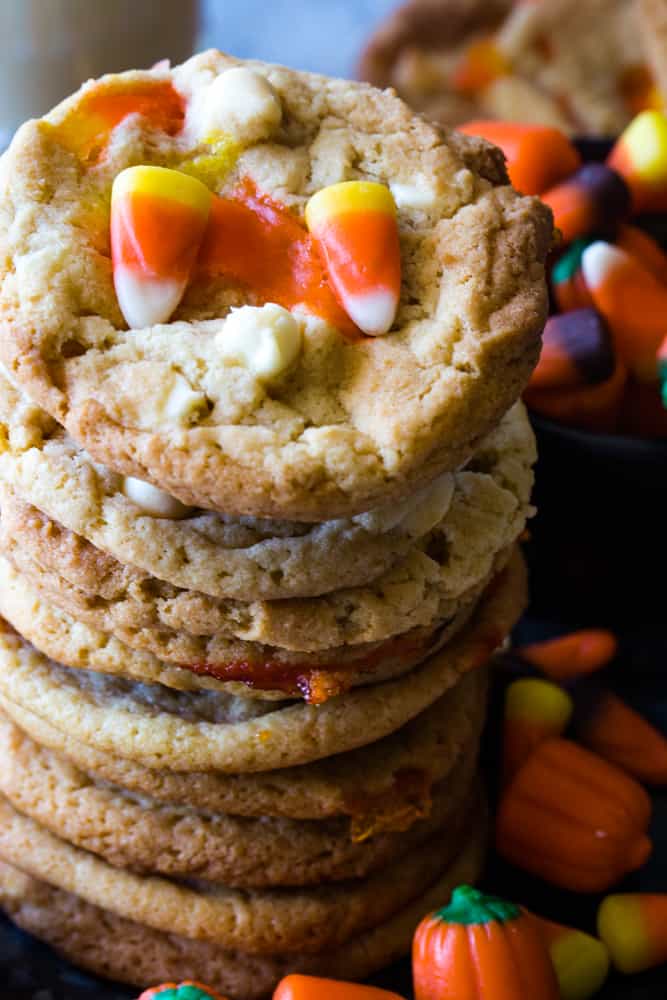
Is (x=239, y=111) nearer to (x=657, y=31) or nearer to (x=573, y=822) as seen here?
(x=573, y=822)

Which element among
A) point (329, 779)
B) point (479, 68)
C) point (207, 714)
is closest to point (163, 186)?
point (207, 714)

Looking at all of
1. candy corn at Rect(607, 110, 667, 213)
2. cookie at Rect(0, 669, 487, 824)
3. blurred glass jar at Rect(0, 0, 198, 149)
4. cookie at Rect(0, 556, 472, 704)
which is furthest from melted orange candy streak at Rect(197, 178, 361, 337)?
blurred glass jar at Rect(0, 0, 198, 149)

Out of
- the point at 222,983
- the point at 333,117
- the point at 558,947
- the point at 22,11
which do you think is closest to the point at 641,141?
A: the point at 333,117

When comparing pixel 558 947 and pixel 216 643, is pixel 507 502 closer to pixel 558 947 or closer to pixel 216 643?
pixel 216 643

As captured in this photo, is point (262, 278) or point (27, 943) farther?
point (27, 943)

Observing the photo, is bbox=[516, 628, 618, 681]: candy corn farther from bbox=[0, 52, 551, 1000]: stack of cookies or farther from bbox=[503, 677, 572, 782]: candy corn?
bbox=[0, 52, 551, 1000]: stack of cookies

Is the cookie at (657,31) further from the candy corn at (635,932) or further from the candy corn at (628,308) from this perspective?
the candy corn at (635,932)
